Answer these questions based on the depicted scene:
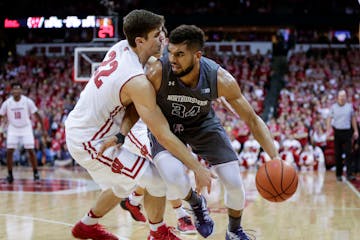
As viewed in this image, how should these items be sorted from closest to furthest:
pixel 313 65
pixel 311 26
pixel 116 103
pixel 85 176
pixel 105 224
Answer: pixel 116 103 < pixel 105 224 < pixel 85 176 < pixel 313 65 < pixel 311 26

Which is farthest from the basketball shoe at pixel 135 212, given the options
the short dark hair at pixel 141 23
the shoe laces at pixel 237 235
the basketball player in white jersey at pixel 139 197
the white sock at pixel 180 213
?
the short dark hair at pixel 141 23

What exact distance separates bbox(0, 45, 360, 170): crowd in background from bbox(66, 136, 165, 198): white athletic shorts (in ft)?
28.6

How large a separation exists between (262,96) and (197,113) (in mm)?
12137

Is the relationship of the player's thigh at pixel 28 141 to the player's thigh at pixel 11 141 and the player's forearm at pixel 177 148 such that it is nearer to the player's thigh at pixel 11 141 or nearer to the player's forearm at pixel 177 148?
the player's thigh at pixel 11 141

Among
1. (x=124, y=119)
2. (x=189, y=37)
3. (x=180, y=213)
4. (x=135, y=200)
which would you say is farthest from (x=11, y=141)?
(x=189, y=37)

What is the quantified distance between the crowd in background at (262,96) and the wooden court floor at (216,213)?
3102 millimetres

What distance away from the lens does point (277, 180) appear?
4168 millimetres

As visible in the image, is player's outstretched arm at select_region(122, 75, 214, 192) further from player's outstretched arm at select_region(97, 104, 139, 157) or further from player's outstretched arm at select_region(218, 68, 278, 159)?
player's outstretched arm at select_region(218, 68, 278, 159)

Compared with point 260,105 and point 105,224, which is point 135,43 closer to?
point 105,224

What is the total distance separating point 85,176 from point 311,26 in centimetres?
1219

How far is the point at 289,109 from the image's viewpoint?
14.9 meters

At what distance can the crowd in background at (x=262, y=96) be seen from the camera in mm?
13250

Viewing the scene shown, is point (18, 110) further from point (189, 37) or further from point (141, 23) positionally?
point (189, 37)

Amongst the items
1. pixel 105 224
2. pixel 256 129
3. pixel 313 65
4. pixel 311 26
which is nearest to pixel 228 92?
pixel 256 129
